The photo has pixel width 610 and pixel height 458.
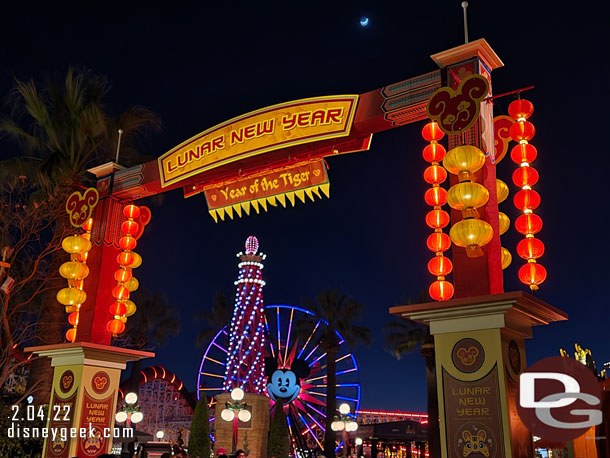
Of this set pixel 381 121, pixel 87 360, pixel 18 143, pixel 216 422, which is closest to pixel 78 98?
pixel 18 143

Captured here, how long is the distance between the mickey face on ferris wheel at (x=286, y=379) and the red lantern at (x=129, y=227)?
22468mm

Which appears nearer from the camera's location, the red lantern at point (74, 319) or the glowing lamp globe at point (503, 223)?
the glowing lamp globe at point (503, 223)

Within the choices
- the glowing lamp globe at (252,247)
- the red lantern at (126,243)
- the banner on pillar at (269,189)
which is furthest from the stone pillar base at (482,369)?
the glowing lamp globe at (252,247)

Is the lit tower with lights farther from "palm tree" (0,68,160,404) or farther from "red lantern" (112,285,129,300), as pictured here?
"red lantern" (112,285,129,300)

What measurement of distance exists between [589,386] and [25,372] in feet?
79.5

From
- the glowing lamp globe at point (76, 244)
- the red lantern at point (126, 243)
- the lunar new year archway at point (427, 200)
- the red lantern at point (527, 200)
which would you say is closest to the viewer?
the lunar new year archway at point (427, 200)

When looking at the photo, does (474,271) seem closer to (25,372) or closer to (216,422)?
(25,372)

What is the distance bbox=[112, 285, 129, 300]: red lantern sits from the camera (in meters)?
11.5

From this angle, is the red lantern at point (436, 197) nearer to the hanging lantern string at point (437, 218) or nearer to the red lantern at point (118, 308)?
the hanging lantern string at point (437, 218)

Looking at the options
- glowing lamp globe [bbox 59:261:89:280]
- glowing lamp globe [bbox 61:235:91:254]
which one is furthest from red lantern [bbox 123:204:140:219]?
glowing lamp globe [bbox 59:261:89:280]

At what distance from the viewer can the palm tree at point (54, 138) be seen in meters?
14.0

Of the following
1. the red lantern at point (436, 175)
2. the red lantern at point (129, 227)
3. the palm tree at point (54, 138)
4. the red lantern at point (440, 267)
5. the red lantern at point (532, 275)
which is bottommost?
the red lantern at point (532, 275)

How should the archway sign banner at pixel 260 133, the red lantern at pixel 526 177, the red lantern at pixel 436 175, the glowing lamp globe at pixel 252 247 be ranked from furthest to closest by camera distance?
the glowing lamp globe at pixel 252 247
the archway sign banner at pixel 260 133
the red lantern at pixel 436 175
the red lantern at pixel 526 177

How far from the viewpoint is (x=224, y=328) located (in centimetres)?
3375
